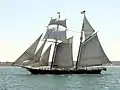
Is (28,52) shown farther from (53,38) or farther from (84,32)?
(84,32)

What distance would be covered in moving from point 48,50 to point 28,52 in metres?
7.71

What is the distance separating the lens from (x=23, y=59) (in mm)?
79750

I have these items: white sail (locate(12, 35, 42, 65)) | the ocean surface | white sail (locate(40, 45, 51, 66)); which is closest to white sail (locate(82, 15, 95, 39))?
white sail (locate(40, 45, 51, 66))

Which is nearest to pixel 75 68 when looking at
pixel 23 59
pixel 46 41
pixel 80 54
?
pixel 80 54

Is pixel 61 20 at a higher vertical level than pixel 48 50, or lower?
higher

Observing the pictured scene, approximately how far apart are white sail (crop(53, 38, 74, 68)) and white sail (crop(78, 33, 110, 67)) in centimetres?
351

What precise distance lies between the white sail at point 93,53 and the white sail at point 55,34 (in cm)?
702

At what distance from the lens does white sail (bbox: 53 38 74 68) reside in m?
87.9

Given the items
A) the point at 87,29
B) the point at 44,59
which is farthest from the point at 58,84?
the point at 87,29

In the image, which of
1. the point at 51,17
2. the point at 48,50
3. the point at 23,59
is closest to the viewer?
the point at 23,59

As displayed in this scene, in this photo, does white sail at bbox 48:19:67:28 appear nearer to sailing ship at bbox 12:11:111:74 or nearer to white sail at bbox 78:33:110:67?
sailing ship at bbox 12:11:111:74

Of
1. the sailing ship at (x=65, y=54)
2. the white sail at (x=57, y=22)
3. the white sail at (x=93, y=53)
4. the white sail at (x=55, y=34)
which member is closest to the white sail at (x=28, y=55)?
the sailing ship at (x=65, y=54)

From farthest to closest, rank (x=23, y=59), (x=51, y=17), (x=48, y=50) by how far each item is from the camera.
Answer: (x=51, y=17) → (x=48, y=50) → (x=23, y=59)

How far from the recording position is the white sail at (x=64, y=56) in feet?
289
